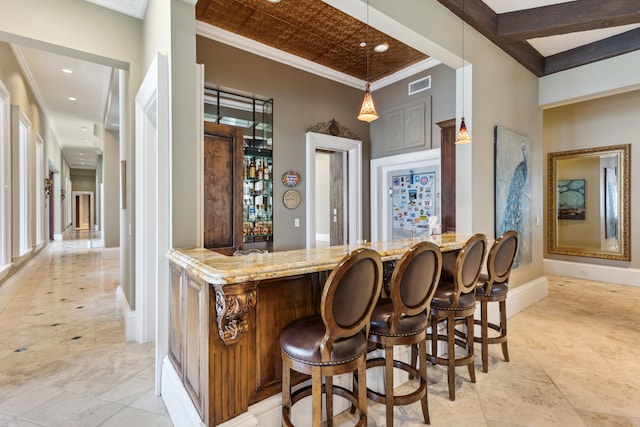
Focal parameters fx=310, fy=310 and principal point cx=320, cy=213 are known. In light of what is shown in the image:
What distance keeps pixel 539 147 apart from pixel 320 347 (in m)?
4.67

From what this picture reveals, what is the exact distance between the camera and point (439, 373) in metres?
2.48

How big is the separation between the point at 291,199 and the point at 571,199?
5277 millimetres

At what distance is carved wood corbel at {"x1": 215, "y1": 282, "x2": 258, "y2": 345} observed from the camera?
1.36 metres

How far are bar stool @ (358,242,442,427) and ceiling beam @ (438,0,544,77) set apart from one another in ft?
8.62

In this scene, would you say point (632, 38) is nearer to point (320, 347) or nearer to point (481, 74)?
point (481, 74)

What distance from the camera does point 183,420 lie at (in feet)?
5.60

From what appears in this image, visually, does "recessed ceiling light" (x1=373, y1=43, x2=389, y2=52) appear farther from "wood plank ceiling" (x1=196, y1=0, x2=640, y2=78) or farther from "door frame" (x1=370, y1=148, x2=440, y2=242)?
"door frame" (x1=370, y1=148, x2=440, y2=242)

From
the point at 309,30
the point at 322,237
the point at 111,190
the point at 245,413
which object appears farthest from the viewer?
the point at 322,237

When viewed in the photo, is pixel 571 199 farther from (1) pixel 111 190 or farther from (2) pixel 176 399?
(1) pixel 111 190

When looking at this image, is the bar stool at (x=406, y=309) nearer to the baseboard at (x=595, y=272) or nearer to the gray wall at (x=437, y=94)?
the gray wall at (x=437, y=94)

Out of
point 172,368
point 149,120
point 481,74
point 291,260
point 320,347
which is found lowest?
point 172,368

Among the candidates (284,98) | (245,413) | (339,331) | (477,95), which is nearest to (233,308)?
(339,331)

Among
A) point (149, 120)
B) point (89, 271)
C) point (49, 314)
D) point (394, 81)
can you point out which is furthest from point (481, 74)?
point (89, 271)

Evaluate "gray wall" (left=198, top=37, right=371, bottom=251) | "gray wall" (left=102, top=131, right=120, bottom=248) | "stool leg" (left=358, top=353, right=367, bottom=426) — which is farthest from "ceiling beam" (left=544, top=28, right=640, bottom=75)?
"gray wall" (left=102, top=131, right=120, bottom=248)
